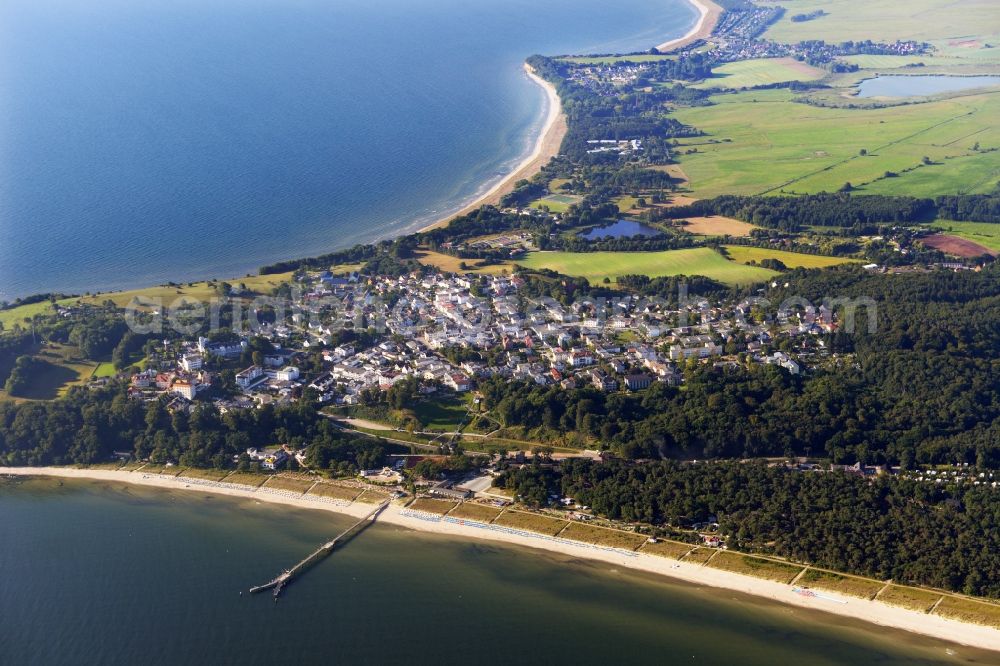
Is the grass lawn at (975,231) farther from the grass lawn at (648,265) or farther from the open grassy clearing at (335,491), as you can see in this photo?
the open grassy clearing at (335,491)

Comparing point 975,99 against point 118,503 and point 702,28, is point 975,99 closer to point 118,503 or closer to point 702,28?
point 702,28

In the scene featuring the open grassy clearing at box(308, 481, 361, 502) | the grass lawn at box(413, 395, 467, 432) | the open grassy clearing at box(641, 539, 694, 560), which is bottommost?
the open grassy clearing at box(641, 539, 694, 560)

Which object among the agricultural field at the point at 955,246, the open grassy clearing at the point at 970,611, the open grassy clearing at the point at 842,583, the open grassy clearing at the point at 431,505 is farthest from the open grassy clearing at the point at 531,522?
the agricultural field at the point at 955,246

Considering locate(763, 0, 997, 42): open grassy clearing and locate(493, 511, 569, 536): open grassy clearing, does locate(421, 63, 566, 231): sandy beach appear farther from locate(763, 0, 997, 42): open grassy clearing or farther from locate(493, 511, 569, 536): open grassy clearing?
locate(763, 0, 997, 42): open grassy clearing

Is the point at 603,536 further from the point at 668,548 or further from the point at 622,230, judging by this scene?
the point at 622,230

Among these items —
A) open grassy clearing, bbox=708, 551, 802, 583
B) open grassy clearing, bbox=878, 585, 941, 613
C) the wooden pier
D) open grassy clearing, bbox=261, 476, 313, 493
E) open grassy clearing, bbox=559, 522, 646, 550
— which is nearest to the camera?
open grassy clearing, bbox=878, 585, 941, 613

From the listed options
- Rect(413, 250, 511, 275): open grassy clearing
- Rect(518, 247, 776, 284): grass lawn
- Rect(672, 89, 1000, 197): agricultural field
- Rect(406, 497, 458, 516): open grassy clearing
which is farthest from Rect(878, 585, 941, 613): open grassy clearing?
Rect(672, 89, 1000, 197): agricultural field

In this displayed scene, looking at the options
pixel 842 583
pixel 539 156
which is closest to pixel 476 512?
pixel 842 583

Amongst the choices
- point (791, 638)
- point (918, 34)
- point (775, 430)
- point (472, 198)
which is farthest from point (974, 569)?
point (918, 34)
